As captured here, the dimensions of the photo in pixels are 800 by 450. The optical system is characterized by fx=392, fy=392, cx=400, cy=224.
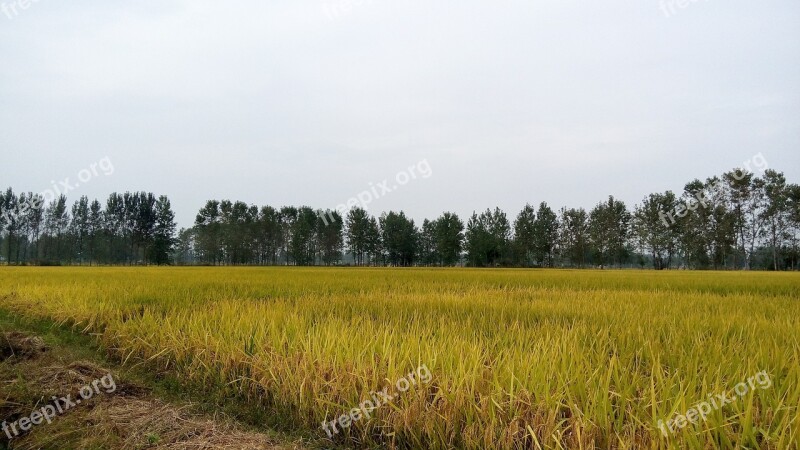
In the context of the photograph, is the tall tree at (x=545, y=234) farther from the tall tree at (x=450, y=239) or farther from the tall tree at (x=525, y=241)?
the tall tree at (x=450, y=239)

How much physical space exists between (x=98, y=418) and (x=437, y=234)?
6902cm

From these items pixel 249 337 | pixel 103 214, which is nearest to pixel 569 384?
pixel 249 337

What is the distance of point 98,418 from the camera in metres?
2.75

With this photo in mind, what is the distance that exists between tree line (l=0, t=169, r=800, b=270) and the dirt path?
192ft

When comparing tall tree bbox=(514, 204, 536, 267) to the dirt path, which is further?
tall tree bbox=(514, 204, 536, 267)

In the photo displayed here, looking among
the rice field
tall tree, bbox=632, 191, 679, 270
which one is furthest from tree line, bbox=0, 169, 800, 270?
the rice field

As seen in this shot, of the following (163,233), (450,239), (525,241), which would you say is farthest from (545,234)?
(163,233)

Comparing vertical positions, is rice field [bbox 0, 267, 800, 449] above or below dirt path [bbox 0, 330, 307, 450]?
above

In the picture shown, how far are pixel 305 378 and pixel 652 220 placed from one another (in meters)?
62.4

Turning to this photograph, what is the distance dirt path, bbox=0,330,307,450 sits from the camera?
245cm

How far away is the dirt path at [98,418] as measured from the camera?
245 centimetres

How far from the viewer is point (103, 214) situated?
216ft

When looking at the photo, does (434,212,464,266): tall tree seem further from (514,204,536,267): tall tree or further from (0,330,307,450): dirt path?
(0,330,307,450): dirt path

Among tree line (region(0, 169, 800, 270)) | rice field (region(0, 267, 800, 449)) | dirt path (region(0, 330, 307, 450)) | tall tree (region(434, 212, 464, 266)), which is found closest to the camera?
rice field (region(0, 267, 800, 449))
